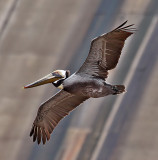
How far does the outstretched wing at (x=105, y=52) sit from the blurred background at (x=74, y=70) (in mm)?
3041

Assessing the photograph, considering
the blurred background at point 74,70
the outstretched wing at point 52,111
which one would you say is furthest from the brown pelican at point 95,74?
the blurred background at point 74,70

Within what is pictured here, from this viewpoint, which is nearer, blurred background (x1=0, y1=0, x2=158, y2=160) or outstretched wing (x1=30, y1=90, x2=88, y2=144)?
outstretched wing (x1=30, y1=90, x2=88, y2=144)

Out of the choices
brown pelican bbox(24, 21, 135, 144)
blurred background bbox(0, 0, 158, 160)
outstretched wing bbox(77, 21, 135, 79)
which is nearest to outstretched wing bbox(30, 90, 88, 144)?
brown pelican bbox(24, 21, 135, 144)

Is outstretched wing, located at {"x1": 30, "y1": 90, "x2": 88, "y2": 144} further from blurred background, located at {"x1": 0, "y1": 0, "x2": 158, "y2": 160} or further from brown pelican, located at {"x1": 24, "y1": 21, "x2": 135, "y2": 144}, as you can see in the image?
blurred background, located at {"x1": 0, "y1": 0, "x2": 158, "y2": 160}

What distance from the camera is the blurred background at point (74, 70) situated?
618 inches

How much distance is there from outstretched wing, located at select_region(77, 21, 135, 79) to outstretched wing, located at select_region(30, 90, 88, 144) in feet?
3.42

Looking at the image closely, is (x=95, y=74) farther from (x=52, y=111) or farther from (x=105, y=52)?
(x=52, y=111)

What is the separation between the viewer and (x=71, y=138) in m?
16.1

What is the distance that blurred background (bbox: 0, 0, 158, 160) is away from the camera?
15695mm

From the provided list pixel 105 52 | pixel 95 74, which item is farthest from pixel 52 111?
pixel 105 52

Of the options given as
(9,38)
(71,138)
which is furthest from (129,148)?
(9,38)

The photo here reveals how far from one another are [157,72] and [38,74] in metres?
3.74

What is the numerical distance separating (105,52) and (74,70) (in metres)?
5.36

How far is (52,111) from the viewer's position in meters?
13.9
